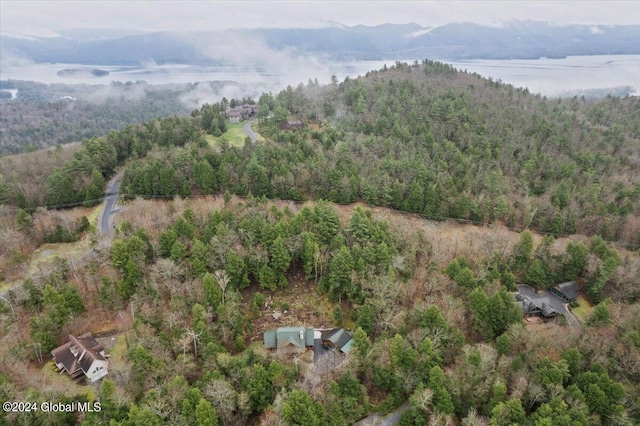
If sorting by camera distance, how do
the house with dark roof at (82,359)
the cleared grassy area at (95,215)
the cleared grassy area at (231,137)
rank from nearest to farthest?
the house with dark roof at (82,359) → the cleared grassy area at (95,215) → the cleared grassy area at (231,137)

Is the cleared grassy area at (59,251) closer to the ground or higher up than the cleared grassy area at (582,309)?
higher up

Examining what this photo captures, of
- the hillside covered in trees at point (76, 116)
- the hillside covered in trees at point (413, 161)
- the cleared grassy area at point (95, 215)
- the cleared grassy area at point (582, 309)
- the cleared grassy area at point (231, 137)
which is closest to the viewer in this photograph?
the cleared grassy area at point (582, 309)

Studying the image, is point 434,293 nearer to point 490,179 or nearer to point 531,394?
point 531,394

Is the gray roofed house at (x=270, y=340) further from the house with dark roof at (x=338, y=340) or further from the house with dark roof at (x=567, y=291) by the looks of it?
the house with dark roof at (x=567, y=291)

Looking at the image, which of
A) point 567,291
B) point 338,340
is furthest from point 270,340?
point 567,291

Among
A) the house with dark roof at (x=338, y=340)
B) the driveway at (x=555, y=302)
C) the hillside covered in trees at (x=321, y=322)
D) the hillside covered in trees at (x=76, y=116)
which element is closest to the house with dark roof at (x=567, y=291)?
the driveway at (x=555, y=302)

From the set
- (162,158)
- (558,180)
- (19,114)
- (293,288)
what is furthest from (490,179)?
(19,114)

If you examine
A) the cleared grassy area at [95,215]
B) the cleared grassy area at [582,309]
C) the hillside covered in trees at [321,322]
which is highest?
the cleared grassy area at [95,215]
